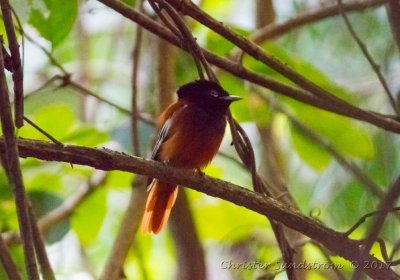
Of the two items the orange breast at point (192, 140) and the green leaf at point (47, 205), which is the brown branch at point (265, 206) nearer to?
the orange breast at point (192, 140)

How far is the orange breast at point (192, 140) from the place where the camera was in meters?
2.54

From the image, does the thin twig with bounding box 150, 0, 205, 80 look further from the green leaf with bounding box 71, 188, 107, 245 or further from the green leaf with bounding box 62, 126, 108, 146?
the green leaf with bounding box 71, 188, 107, 245

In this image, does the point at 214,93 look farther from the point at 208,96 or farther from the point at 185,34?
the point at 185,34

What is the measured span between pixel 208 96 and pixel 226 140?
119 cm

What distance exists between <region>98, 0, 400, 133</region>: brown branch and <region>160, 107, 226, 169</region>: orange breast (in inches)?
13.3

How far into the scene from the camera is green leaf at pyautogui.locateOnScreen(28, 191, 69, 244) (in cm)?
255

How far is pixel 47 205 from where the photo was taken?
2.55 m

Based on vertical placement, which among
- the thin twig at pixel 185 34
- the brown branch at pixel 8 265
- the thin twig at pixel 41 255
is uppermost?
the thin twig at pixel 185 34

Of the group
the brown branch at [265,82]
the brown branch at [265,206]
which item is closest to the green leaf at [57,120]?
the brown branch at [265,82]

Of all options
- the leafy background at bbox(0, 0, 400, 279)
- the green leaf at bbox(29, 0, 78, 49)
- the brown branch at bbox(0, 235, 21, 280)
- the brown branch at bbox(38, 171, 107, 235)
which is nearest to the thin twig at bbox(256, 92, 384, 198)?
the leafy background at bbox(0, 0, 400, 279)

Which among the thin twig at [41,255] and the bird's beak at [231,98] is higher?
the bird's beak at [231,98]

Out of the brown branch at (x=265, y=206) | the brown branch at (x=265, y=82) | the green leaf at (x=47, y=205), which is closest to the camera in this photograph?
the brown branch at (x=265, y=206)

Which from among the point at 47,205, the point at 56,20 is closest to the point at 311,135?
the point at 47,205

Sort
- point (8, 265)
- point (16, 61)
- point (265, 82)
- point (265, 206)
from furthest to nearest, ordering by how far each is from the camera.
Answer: point (265, 82) < point (8, 265) < point (265, 206) < point (16, 61)
